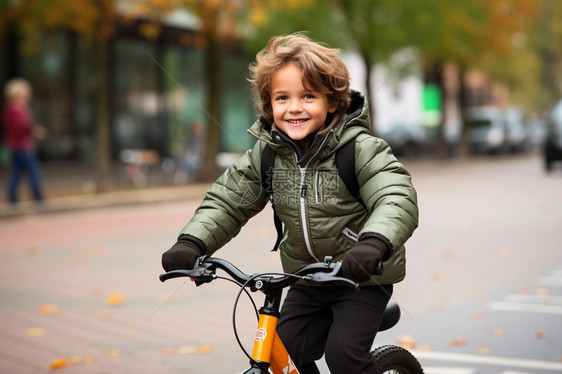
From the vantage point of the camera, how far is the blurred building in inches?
936

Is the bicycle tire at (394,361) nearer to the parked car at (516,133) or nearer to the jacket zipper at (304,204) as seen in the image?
the jacket zipper at (304,204)

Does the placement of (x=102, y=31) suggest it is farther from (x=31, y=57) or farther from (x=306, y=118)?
(x=306, y=118)

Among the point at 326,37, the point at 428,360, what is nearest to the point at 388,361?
the point at 428,360

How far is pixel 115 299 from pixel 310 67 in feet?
15.0

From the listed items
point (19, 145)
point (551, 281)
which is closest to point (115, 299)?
point (551, 281)

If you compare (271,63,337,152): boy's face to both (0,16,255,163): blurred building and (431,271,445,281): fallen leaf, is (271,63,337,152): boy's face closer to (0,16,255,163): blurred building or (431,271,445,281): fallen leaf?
(431,271,445,281): fallen leaf

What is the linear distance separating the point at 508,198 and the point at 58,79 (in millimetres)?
13407

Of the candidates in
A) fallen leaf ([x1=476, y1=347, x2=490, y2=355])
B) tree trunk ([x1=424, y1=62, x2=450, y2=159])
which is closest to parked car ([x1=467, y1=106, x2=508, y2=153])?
tree trunk ([x1=424, y1=62, x2=450, y2=159])

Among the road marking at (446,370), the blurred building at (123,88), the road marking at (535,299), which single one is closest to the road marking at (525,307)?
the road marking at (535,299)

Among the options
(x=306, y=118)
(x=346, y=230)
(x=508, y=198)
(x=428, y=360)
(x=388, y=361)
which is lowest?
(x=508, y=198)

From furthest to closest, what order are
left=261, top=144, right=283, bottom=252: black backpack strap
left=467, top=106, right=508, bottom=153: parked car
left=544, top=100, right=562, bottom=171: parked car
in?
left=467, top=106, right=508, bottom=153: parked car < left=544, top=100, right=562, bottom=171: parked car < left=261, top=144, right=283, bottom=252: black backpack strap

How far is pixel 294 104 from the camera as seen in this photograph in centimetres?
293

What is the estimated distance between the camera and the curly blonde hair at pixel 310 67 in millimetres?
2904

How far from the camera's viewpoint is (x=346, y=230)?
2982 millimetres
